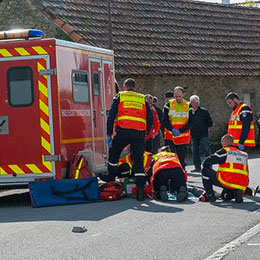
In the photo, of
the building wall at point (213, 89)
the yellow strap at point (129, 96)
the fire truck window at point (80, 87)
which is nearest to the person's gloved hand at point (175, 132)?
the fire truck window at point (80, 87)

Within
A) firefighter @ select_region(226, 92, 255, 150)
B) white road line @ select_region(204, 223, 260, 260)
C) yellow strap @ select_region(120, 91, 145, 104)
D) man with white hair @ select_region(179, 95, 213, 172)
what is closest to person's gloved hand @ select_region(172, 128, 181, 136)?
firefighter @ select_region(226, 92, 255, 150)

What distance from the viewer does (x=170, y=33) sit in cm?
3262

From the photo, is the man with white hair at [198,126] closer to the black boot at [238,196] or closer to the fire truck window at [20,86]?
the black boot at [238,196]

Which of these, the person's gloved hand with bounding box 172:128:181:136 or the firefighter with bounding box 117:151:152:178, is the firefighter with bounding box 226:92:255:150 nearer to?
the firefighter with bounding box 117:151:152:178

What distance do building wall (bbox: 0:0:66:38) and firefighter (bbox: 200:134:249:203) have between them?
15.9 m

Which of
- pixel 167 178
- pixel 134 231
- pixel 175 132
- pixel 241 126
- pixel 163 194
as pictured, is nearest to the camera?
pixel 134 231

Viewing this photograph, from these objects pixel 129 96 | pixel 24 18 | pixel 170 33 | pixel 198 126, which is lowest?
pixel 198 126

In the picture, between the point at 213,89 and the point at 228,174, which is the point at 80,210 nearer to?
the point at 228,174

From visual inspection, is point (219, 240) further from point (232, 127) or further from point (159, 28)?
point (159, 28)

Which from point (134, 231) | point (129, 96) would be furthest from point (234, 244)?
point (129, 96)

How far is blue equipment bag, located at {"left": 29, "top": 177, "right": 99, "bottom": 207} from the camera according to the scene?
42.3 ft

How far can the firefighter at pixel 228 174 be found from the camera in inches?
503

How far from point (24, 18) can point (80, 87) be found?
49.6ft

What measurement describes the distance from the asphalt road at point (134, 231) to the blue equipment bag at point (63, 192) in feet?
0.79
